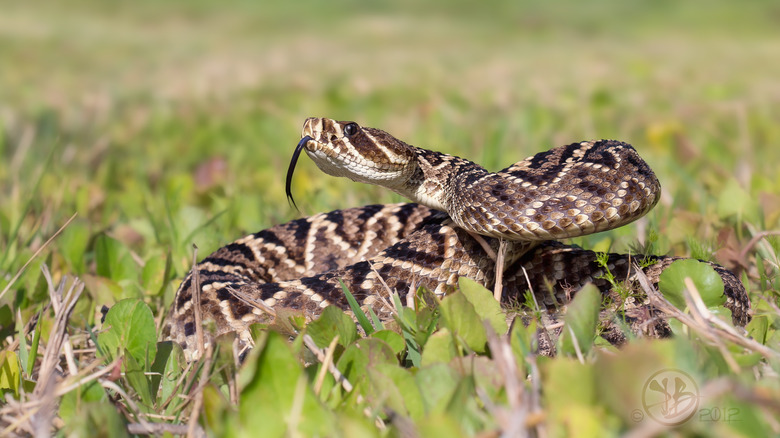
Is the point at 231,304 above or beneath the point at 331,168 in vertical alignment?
beneath

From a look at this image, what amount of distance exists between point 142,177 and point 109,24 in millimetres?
19348

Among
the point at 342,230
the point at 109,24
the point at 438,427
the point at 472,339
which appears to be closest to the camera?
the point at 438,427

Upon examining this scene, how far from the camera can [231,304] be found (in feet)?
11.6

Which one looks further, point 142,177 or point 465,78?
point 465,78

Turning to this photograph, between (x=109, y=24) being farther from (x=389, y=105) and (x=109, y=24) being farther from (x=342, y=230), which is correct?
(x=342, y=230)

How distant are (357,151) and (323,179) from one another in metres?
2.68

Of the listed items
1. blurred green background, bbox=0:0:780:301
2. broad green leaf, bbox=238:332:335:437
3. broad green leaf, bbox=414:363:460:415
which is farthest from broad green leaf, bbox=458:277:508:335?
blurred green background, bbox=0:0:780:301

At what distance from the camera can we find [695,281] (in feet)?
8.86

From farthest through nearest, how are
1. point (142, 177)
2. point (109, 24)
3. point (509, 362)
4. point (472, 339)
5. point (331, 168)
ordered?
point (109, 24)
point (142, 177)
point (331, 168)
point (472, 339)
point (509, 362)

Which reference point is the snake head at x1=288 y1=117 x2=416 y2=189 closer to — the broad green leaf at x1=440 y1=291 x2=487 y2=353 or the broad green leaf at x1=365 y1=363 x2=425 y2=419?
the broad green leaf at x1=440 y1=291 x2=487 y2=353

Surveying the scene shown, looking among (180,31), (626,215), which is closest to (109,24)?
(180,31)

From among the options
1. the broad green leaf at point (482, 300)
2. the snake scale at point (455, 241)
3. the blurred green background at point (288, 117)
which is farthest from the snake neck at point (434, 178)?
the broad green leaf at point (482, 300)

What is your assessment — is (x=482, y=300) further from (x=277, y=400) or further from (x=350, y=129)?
(x=350, y=129)

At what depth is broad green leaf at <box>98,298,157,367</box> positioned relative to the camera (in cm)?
271
